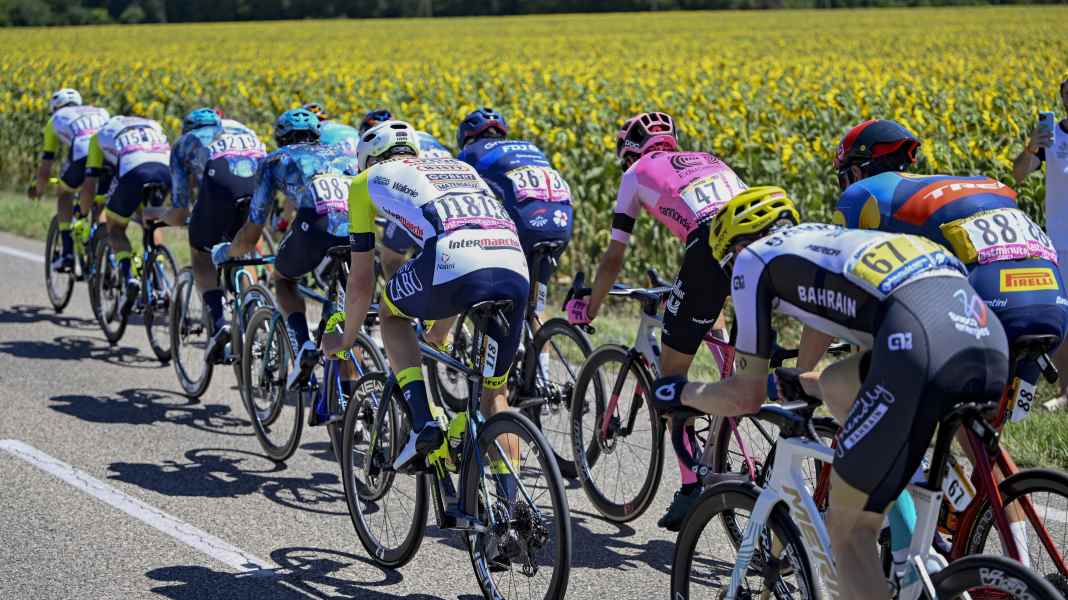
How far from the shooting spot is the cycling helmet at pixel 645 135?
23.1ft

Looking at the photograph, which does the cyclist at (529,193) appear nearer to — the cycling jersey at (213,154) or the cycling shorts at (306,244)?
the cycling shorts at (306,244)

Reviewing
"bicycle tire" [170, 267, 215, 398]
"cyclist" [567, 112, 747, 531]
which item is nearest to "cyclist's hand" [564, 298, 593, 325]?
"cyclist" [567, 112, 747, 531]

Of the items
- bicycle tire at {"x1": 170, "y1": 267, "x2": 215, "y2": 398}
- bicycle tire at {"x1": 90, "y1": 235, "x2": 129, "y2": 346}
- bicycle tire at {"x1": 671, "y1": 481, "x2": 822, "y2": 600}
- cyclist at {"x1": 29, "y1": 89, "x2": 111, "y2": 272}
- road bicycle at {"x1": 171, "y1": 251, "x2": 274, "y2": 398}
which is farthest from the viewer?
cyclist at {"x1": 29, "y1": 89, "x2": 111, "y2": 272}

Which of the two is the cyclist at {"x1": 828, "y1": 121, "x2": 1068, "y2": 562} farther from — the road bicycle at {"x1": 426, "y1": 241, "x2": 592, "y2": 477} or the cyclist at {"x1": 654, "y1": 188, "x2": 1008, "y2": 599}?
the road bicycle at {"x1": 426, "y1": 241, "x2": 592, "y2": 477}

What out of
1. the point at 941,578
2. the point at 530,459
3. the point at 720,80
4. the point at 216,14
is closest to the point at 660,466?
the point at 530,459

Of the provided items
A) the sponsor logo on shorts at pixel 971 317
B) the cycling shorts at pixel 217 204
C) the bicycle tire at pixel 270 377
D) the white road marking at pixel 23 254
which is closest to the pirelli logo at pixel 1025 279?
the sponsor logo on shorts at pixel 971 317

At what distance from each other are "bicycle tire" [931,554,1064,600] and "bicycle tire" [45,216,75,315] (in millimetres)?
10102

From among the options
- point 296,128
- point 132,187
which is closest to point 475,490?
point 296,128

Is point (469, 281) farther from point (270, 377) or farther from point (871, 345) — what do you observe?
point (270, 377)

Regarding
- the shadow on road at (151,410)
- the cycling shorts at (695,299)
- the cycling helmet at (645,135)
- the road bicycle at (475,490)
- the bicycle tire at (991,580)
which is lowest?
the shadow on road at (151,410)

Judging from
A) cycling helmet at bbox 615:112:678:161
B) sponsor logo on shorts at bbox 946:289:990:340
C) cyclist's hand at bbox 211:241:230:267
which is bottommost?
cyclist's hand at bbox 211:241:230:267

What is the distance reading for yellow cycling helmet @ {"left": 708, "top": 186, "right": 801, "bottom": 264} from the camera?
4473 mm

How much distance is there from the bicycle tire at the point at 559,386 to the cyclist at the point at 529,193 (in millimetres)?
491

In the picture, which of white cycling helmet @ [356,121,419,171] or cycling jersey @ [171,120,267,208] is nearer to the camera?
white cycling helmet @ [356,121,419,171]
